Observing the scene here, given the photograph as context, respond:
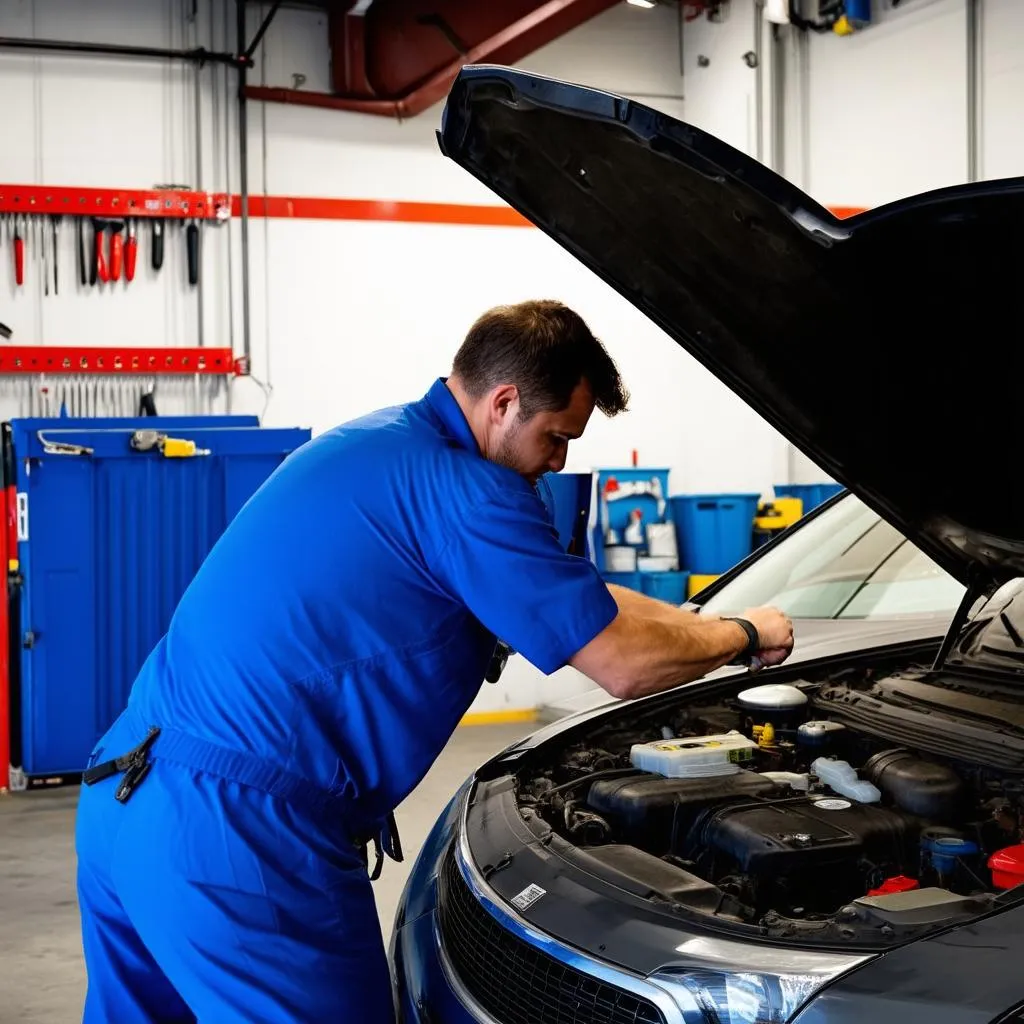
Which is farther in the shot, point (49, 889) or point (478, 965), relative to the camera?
point (49, 889)

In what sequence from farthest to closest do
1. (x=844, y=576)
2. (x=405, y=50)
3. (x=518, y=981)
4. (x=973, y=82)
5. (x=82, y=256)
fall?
(x=405, y=50), (x=82, y=256), (x=973, y=82), (x=844, y=576), (x=518, y=981)

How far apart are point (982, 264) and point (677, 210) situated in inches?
16.0

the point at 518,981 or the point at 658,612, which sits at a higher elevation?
the point at 658,612

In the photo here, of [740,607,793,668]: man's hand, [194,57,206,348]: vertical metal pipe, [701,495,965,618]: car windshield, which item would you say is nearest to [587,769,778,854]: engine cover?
[740,607,793,668]: man's hand

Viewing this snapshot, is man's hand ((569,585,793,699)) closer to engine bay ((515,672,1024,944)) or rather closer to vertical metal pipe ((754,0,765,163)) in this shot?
engine bay ((515,672,1024,944))

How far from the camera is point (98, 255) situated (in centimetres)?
622

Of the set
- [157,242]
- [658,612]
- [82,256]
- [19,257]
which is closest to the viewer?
[658,612]

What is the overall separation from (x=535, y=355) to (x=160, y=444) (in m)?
3.92

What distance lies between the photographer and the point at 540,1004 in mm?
1521

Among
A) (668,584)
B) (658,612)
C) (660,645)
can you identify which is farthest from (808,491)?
(660,645)

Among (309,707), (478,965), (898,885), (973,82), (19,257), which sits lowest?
(478,965)

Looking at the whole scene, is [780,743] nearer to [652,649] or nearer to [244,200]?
[652,649]

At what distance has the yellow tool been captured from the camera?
5254 millimetres

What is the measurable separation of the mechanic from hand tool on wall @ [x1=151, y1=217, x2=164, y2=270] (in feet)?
16.1
